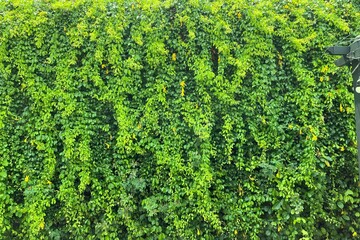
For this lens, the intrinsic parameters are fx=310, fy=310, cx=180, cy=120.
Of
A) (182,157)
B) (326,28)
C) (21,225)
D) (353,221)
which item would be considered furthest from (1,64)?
(353,221)

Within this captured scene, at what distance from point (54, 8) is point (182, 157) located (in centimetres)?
242

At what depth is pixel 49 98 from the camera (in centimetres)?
369

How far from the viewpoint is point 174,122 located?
3.74m

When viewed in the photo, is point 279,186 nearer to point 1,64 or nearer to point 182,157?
point 182,157

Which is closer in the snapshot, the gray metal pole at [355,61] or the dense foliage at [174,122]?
the gray metal pole at [355,61]

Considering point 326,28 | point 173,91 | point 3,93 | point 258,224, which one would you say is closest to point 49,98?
point 3,93

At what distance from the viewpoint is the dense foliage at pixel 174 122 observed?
366 cm

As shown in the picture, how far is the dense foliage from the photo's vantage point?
3.66 m

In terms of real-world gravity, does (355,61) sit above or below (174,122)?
above

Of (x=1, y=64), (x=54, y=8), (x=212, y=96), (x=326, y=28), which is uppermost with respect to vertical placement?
(x=54, y=8)

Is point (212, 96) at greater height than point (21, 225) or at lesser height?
greater

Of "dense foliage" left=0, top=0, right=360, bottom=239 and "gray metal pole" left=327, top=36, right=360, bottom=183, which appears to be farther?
"dense foliage" left=0, top=0, right=360, bottom=239

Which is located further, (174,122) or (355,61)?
(174,122)

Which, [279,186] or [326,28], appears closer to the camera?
[279,186]
